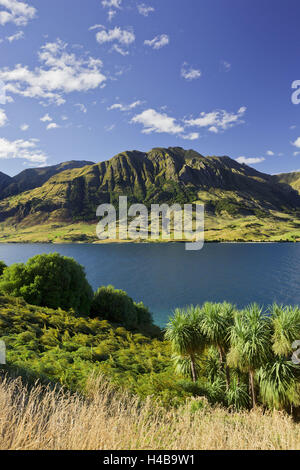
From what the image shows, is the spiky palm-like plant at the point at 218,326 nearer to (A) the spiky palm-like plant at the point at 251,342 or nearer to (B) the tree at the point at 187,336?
(B) the tree at the point at 187,336

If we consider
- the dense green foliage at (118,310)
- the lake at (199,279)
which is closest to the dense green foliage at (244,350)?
the dense green foliage at (118,310)

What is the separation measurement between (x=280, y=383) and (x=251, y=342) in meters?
2.81

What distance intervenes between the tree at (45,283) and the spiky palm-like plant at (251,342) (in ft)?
104

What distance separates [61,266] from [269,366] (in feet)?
119

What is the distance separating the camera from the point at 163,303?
76312 mm

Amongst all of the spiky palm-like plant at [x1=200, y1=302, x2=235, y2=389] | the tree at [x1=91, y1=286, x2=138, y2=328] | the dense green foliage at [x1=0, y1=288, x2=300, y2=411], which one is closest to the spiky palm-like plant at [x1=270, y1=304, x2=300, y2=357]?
the dense green foliage at [x1=0, y1=288, x2=300, y2=411]

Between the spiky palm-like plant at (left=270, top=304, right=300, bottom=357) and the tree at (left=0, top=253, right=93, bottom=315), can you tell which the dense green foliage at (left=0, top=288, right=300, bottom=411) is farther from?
the tree at (left=0, top=253, right=93, bottom=315)

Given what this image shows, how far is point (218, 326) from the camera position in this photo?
64.2 ft

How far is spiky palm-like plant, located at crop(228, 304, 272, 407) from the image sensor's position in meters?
16.4

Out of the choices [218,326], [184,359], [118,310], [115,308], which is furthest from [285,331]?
[115,308]

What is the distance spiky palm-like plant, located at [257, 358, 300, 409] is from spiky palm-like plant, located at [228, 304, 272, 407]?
1.92ft

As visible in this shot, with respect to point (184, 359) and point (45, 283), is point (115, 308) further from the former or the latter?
point (184, 359)
